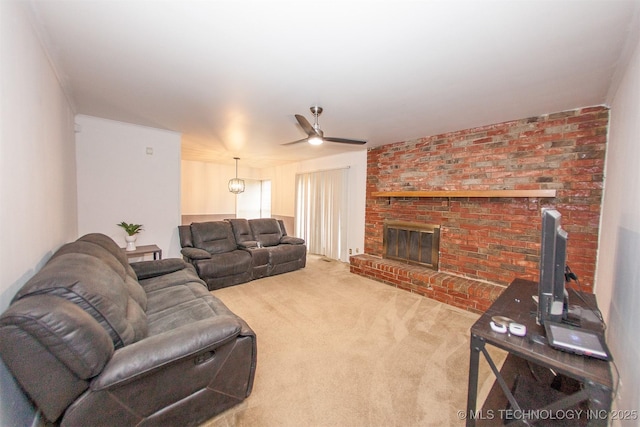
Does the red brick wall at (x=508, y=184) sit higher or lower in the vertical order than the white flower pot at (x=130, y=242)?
higher

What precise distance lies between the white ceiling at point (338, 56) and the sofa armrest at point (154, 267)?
1738 mm

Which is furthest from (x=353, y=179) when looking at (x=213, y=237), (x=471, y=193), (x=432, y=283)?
(x=213, y=237)

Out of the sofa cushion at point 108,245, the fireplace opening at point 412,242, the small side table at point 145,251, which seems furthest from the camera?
the fireplace opening at point 412,242

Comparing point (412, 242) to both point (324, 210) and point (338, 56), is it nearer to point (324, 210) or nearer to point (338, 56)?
point (324, 210)

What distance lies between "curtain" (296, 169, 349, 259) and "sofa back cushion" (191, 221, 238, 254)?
1976mm

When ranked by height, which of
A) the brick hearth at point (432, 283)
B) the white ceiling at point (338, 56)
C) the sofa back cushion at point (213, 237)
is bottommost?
the brick hearth at point (432, 283)

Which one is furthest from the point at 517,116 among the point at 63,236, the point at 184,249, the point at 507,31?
the point at 63,236

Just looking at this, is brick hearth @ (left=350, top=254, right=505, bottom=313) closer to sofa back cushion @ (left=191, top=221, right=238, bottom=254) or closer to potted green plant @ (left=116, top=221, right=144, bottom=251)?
sofa back cushion @ (left=191, top=221, right=238, bottom=254)

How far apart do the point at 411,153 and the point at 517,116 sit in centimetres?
142

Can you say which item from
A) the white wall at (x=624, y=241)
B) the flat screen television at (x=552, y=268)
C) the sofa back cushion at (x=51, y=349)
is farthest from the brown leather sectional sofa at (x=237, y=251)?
the white wall at (x=624, y=241)

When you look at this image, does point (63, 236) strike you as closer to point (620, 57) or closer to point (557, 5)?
point (557, 5)

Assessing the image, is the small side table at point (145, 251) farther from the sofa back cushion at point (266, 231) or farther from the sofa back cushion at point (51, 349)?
the sofa back cushion at point (51, 349)

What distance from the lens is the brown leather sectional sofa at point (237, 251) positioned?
3562mm

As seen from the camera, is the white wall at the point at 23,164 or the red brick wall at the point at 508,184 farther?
the red brick wall at the point at 508,184
